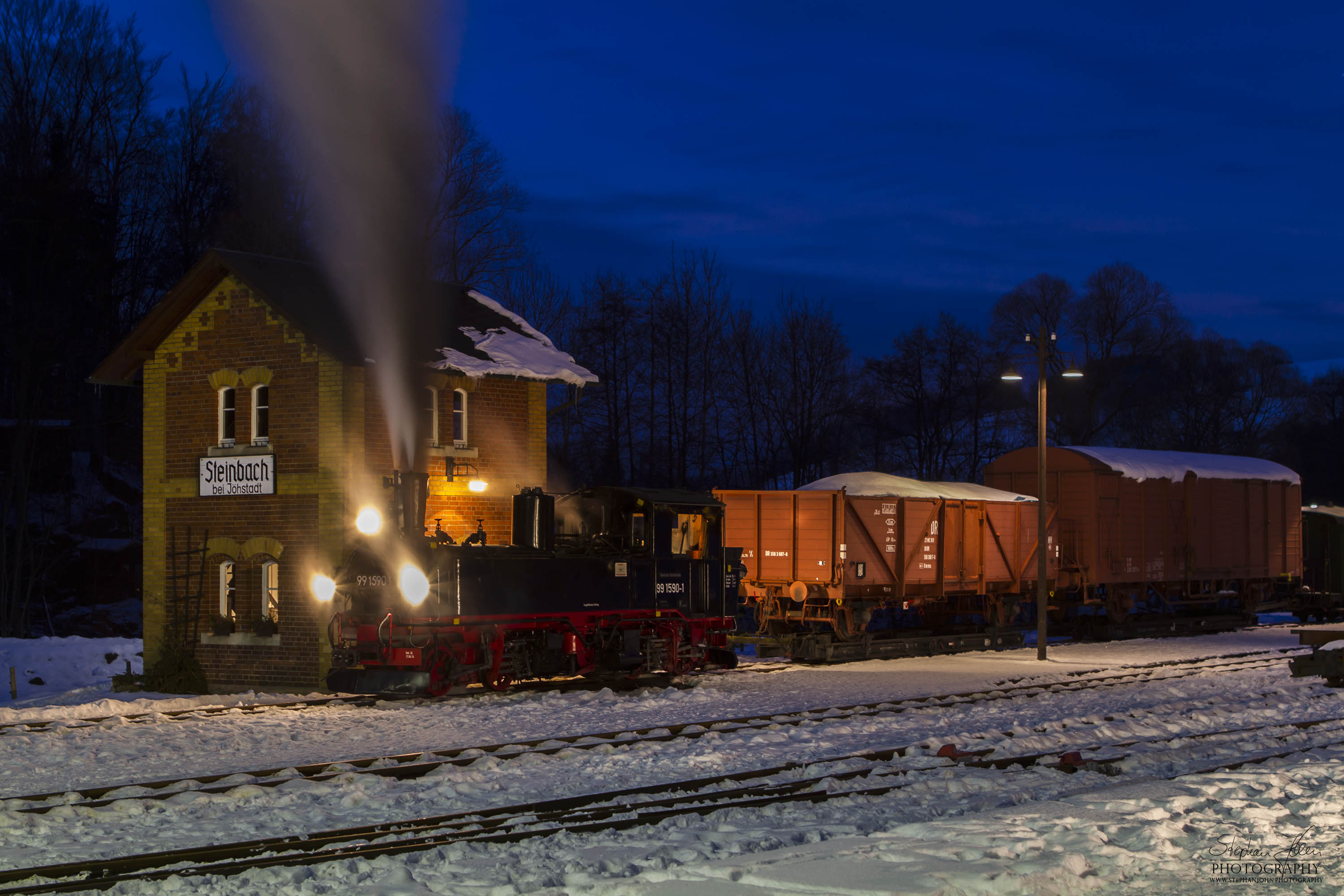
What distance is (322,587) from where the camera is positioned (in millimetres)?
19531

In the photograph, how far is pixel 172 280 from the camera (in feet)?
152

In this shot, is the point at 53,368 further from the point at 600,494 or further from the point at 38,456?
the point at 600,494

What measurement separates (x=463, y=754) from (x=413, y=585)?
176 inches

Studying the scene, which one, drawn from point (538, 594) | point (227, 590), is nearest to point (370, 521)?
point (538, 594)

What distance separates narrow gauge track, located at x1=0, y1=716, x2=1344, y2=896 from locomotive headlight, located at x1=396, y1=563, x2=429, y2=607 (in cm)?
639

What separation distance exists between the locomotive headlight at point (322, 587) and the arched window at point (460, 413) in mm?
3173

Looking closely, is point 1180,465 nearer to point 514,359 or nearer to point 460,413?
point 514,359

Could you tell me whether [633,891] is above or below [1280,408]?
below

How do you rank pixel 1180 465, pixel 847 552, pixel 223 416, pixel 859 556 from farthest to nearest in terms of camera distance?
pixel 1180 465 < pixel 859 556 < pixel 847 552 < pixel 223 416

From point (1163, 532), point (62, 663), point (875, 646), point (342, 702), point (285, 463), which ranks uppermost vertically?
point (285, 463)

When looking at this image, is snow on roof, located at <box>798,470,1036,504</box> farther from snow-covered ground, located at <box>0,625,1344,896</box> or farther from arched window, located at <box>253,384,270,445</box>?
arched window, located at <box>253,384,270,445</box>

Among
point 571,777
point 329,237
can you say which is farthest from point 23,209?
point 571,777

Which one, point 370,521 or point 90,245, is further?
point 90,245

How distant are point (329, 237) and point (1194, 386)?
5372cm
